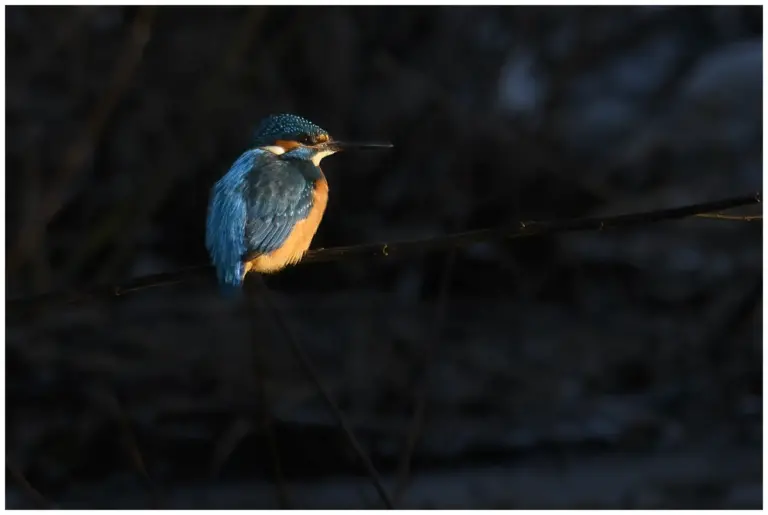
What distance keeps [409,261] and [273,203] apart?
8.16 feet

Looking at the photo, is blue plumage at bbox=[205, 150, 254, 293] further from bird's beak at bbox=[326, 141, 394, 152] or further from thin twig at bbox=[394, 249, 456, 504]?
thin twig at bbox=[394, 249, 456, 504]

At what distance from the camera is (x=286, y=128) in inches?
87.3

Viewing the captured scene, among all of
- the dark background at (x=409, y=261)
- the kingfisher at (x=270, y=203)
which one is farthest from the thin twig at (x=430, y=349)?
the dark background at (x=409, y=261)

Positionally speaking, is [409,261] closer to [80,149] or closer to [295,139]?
[80,149]

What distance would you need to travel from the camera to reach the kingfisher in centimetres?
191

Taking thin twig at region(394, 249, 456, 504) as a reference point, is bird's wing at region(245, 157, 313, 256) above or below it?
above

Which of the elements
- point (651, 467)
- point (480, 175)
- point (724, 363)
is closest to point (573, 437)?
point (651, 467)

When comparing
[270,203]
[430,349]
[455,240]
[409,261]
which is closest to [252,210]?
[270,203]

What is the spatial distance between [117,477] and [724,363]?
2194mm

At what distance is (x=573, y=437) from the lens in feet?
12.7

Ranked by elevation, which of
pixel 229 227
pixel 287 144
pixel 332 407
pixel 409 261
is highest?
pixel 287 144

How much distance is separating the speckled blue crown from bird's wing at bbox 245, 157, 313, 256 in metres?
0.10

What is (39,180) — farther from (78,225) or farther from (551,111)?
(551,111)

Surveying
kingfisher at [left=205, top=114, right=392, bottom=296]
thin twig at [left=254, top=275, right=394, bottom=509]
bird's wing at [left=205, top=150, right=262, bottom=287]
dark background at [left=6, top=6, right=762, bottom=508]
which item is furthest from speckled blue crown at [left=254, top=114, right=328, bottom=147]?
dark background at [left=6, top=6, right=762, bottom=508]
